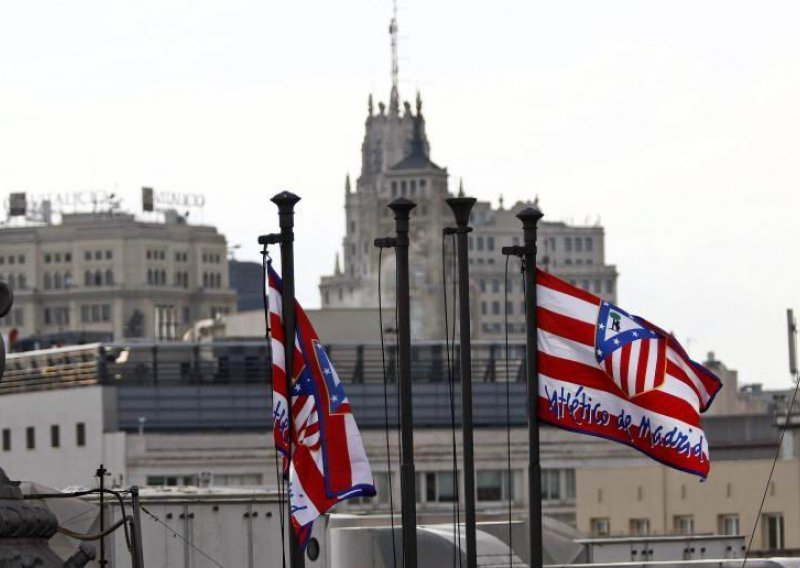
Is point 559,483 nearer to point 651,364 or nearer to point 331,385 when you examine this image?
point 651,364

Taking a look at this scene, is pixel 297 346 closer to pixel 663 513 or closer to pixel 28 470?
pixel 663 513

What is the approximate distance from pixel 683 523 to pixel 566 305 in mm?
65456

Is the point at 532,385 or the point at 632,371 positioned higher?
the point at 632,371

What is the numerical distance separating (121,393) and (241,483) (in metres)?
7.33

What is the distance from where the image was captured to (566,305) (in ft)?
106

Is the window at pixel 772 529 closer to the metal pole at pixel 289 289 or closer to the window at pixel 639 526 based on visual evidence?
the window at pixel 639 526

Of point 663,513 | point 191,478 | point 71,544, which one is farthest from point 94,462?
point 71,544

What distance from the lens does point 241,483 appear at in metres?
116

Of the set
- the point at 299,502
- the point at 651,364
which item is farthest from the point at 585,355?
the point at 299,502

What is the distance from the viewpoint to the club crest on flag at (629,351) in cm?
3173

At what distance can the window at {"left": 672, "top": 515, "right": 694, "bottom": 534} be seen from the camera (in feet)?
315

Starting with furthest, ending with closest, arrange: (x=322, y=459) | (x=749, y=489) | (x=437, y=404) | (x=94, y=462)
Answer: (x=437, y=404) → (x=94, y=462) → (x=749, y=489) → (x=322, y=459)

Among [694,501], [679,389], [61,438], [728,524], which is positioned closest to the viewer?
[679,389]

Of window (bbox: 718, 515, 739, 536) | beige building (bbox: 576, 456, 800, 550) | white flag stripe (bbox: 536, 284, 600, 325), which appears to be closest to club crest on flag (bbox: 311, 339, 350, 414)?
white flag stripe (bbox: 536, 284, 600, 325)
